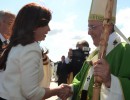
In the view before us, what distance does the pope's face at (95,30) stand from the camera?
14.8ft

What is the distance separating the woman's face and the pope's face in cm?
104

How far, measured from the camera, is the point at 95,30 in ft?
14.9

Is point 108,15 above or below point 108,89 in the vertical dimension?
above

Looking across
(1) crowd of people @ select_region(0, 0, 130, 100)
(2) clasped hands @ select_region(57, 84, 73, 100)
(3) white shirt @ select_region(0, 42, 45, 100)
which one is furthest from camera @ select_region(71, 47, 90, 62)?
(3) white shirt @ select_region(0, 42, 45, 100)

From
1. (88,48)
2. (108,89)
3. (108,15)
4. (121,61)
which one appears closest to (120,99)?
(108,89)

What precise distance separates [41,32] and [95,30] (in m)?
1.16

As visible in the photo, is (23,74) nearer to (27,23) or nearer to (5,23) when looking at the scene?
(27,23)

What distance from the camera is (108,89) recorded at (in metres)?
3.63

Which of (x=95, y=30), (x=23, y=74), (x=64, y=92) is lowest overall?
(x=64, y=92)

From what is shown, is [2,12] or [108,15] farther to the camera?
[2,12]

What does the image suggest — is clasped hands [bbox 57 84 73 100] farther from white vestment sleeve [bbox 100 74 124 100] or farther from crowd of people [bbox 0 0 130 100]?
white vestment sleeve [bbox 100 74 124 100]

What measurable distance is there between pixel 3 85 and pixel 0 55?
0.42 m

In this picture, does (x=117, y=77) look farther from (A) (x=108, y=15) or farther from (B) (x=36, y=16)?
(B) (x=36, y=16)

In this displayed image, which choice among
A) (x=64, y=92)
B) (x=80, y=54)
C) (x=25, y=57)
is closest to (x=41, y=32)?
(x=25, y=57)
